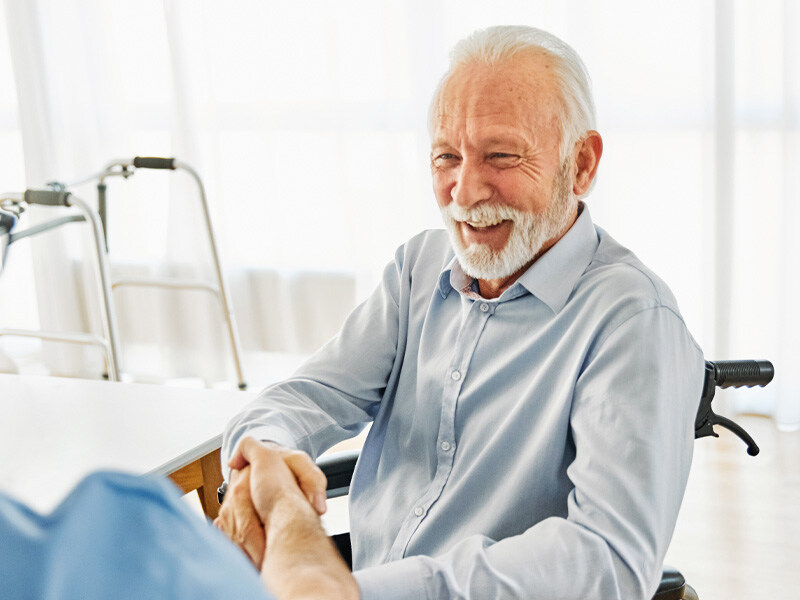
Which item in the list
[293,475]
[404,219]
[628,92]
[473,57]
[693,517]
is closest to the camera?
[293,475]

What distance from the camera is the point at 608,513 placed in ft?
3.55

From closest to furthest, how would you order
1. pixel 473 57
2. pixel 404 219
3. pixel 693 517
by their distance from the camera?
pixel 473 57, pixel 693 517, pixel 404 219

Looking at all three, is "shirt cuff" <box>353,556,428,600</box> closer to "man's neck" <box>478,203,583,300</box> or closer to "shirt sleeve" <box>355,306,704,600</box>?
"shirt sleeve" <box>355,306,704,600</box>

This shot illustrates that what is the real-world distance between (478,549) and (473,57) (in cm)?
68

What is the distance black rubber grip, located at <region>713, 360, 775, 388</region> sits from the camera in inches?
53.3

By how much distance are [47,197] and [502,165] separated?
1.88 m

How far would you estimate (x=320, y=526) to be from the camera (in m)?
1.11

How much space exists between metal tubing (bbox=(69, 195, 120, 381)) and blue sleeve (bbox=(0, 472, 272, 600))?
258 cm

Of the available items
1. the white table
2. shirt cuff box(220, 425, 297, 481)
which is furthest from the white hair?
the white table

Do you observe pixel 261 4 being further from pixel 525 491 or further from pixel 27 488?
pixel 525 491

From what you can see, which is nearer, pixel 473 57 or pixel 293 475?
pixel 293 475

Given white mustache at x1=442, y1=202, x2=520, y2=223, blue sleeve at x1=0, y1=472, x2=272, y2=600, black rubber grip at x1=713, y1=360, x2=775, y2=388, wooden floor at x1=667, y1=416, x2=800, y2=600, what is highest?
blue sleeve at x1=0, y1=472, x2=272, y2=600

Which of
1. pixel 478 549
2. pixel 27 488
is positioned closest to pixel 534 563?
pixel 478 549

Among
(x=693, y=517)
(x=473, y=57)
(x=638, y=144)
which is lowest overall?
(x=693, y=517)
